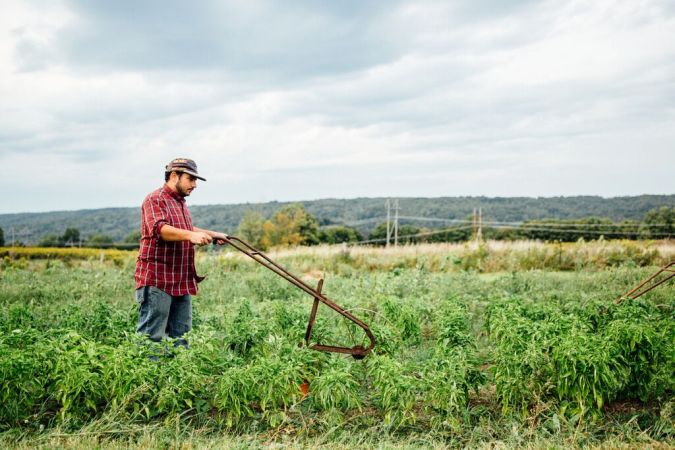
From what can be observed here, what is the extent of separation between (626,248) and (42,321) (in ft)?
50.5

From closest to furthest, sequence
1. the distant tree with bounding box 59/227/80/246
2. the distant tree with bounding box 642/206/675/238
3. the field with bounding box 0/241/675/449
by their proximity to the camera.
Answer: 1. the field with bounding box 0/241/675/449
2. the distant tree with bounding box 642/206/675/238
3. the distant tree with bounding box 59/227/80/246

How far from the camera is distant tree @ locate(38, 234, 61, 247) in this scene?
1735 inches

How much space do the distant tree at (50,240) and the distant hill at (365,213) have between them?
0.93 m

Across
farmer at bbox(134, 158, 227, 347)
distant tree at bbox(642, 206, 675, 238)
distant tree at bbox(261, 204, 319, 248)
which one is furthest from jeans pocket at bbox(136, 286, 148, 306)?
distant tree at bbox(261, 204, 319, 248)

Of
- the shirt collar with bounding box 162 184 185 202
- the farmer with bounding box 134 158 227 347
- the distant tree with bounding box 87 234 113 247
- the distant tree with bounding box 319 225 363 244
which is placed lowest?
the distant tree with bounding box 87 234 113 247

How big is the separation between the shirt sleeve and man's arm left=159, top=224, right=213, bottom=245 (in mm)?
60

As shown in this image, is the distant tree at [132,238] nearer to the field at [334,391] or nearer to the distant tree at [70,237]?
the distant tree at [70,237]

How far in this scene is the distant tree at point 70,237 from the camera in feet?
149

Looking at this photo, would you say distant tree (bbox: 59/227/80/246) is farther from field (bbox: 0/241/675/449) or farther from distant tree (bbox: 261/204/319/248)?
field (bbox: 0/241/675/449)

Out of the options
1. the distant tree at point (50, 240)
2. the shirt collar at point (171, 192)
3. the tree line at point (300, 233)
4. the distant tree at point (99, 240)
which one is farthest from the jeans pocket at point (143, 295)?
the distant tree at point (50, 240)

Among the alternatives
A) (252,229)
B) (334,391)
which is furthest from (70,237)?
(334,391)

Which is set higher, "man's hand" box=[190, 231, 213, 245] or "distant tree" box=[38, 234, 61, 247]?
"man's hand" box=[190, 231, 213, 245]

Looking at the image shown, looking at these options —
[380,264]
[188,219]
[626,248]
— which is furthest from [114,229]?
[188,219]

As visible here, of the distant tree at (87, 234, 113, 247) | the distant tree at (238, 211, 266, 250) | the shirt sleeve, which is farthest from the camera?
the distant tree at (238, 211, 266, 250)
